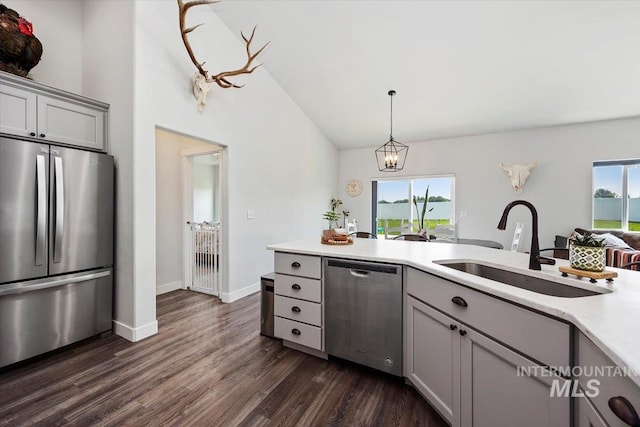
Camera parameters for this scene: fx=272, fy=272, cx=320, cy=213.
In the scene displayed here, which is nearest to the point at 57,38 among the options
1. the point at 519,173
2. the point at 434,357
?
the point at 434,357

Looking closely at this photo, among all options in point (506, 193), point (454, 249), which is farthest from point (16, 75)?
point (506, 193)

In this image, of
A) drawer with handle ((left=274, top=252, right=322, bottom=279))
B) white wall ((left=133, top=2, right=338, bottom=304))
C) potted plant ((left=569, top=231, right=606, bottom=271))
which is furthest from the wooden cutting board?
white wall ((left=133, top=2, right=338, bottom=304))

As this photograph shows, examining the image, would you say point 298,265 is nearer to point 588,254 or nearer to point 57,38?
point 588,254

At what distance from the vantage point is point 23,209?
6.85 feet

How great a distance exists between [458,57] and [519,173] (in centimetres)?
255

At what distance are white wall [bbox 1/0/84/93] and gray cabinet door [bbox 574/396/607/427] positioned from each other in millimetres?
4482

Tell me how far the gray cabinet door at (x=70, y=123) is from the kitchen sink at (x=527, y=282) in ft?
10.6

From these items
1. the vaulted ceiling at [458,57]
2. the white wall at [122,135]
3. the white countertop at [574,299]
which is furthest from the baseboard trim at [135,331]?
the vaulted ceiling at [458,57]

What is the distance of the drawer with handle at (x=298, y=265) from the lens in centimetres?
218

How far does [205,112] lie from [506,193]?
519 cm

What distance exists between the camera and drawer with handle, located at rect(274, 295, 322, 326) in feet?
7.18

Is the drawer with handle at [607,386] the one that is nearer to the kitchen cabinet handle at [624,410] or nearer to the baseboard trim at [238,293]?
the kitchen cabinet handle at [624,410]

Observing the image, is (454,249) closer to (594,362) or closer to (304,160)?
(594,362)

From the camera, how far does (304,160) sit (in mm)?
5309
